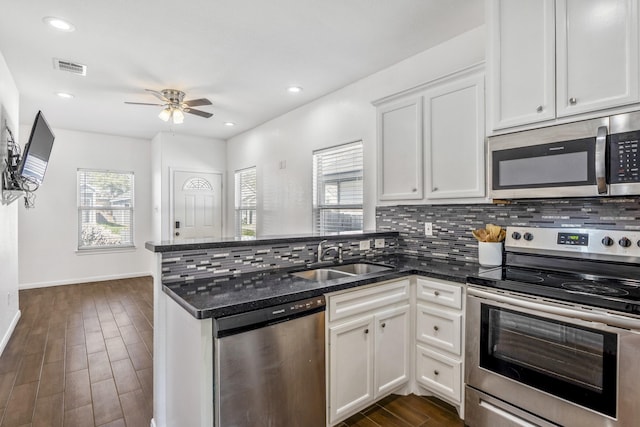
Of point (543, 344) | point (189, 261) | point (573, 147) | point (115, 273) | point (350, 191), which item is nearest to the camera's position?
point (543, 344)

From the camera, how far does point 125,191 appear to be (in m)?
6.40

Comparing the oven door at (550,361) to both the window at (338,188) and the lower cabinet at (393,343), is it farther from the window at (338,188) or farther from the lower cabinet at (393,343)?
the window at (338,188)

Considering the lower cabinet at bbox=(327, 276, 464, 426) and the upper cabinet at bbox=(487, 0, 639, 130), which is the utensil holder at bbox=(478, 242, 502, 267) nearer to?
the lower cabinet at bbox=(327, 276, 464, 426)

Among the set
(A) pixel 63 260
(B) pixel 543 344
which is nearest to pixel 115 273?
(A) pixel 63 260

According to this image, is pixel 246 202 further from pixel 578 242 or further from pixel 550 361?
pixel 550 361

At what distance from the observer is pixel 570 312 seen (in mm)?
1544

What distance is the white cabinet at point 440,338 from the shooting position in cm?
207

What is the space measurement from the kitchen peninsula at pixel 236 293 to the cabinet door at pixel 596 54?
3.77 ft

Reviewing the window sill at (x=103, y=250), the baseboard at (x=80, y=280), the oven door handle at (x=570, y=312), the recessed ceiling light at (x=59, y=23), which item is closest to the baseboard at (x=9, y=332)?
the baseboard at (x=80, y=280)

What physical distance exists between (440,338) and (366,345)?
1.71 feet

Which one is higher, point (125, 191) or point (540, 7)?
point (540, 7)

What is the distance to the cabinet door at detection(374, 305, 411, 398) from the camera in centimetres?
214

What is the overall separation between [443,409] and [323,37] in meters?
2.98

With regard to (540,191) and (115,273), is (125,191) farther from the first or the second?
(540,191)
